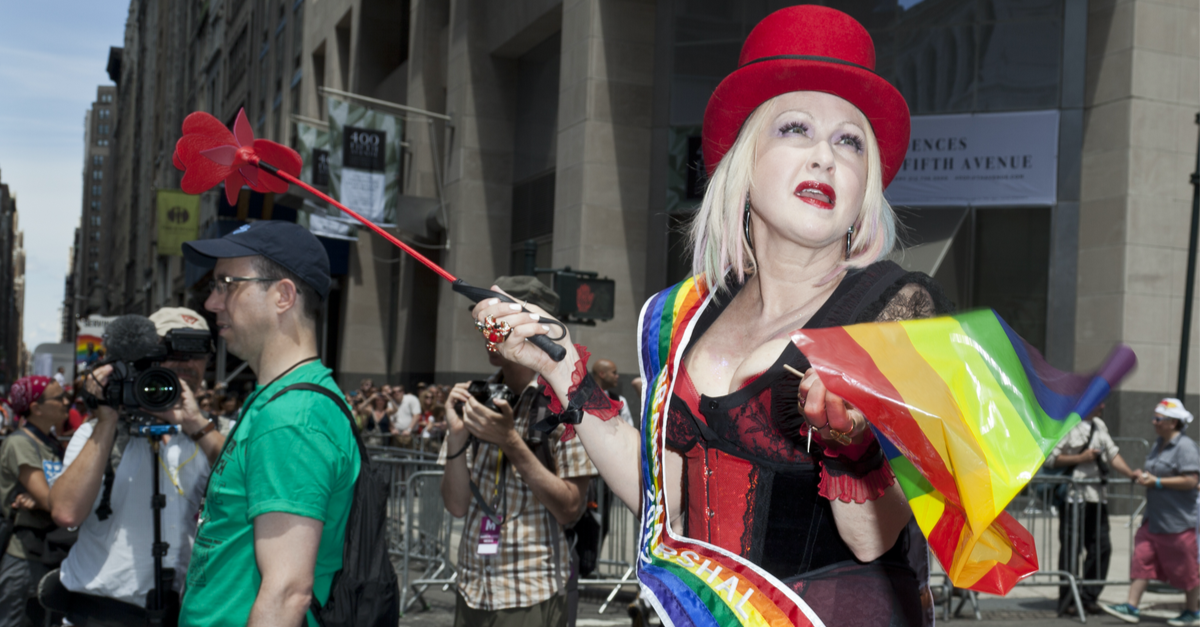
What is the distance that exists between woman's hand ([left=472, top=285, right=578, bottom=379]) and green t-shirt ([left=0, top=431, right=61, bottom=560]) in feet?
15.4

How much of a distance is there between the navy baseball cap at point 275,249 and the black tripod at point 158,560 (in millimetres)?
1042

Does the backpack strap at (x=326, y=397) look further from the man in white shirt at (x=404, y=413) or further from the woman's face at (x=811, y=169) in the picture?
the man in white shirt at (x=404, y=413)

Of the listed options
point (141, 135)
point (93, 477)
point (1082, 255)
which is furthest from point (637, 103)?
point (141, 135)

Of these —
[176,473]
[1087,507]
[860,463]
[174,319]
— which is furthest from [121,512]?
[1087,507]

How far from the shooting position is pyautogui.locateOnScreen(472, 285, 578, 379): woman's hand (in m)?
Result: 2.05

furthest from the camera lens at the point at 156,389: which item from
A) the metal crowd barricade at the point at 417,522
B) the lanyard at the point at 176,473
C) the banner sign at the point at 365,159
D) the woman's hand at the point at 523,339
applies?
the banner sign at the point at 365,159

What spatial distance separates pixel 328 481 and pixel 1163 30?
48.1ft

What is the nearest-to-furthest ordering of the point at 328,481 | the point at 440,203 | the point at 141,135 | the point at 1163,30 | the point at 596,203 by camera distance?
the point at 328,481, the point at 1163,30, the point at 596,203, the point at 440,203, the point at 141,135

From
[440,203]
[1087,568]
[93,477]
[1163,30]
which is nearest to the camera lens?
[93,477]

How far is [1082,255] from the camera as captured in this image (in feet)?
46.8

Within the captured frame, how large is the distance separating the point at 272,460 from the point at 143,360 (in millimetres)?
1627

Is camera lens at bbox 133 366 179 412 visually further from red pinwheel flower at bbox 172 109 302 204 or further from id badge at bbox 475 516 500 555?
id badge at bbox 475 516 500 555

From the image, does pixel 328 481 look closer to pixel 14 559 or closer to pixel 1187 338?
pixel 14 559

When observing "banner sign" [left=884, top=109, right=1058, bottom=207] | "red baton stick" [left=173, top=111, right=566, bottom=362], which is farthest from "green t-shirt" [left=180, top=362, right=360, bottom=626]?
"banner sign" [left=884, top=109, right=1058, bottom=207]
